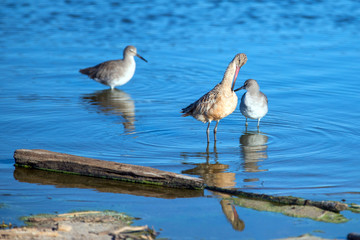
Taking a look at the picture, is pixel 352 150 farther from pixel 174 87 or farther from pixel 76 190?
pixel 174 87

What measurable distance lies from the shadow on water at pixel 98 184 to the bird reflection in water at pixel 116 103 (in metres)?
2.77

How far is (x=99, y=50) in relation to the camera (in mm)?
16766

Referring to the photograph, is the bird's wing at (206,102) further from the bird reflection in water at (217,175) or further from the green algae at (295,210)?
the green algae at (295,210)

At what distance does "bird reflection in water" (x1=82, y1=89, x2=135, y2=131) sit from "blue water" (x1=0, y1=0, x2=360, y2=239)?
1.9 inches

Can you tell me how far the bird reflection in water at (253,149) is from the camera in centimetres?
790

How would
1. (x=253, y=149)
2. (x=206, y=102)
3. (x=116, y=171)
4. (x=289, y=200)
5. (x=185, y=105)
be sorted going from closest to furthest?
(x=289, y=200) → (x=116, y=171) → (x=253, y=149) → (x=206, y=102) → (x=185, y=105)

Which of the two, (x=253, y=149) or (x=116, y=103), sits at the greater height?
(x=116, y=103)

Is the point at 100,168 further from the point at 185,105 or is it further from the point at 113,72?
the point at 113,72

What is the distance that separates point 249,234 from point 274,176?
6.96 ft

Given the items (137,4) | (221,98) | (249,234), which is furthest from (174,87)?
(137,4)

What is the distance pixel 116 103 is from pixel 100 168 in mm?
5233

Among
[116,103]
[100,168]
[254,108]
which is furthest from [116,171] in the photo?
[116,103]

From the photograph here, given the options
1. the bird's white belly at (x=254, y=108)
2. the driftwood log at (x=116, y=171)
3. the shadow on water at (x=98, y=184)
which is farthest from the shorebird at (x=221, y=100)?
the shadow on water at (x=98, y=184)

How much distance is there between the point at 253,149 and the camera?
8805 millimetres
